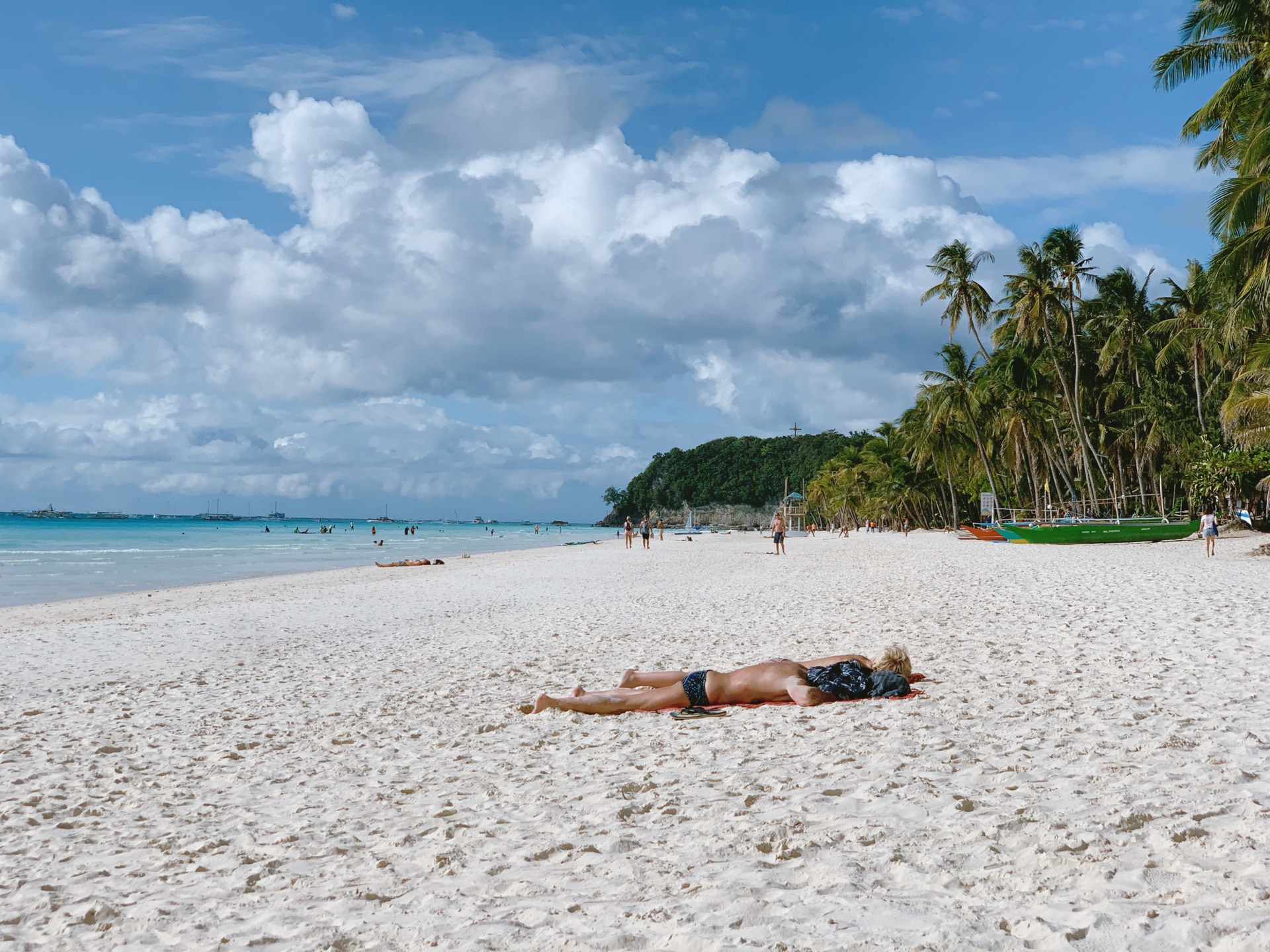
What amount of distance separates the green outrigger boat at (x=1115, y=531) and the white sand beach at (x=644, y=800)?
1789 cm

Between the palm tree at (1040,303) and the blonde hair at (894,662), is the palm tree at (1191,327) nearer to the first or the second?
the palm tree at (1040,303)

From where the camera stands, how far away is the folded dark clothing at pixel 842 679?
18.7ft

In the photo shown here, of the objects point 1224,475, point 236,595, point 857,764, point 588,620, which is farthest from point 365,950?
point 1224,475

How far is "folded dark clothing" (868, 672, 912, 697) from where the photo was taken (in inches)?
222

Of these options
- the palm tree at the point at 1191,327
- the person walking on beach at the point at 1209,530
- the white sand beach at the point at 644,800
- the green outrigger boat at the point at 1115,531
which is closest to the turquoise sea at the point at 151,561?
the white sand beach at the point at 644,800

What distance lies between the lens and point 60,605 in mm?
16594

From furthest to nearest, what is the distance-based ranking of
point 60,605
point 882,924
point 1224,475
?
1. point 1224,475
2. point 60,605
3. point 882,924

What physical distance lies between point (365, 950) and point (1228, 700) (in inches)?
194

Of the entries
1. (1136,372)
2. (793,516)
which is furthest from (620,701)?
(793,516)

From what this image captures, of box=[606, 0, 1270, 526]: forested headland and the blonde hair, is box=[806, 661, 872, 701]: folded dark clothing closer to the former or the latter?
the blonde hair

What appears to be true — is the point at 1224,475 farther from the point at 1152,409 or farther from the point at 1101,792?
the point at 1101,792

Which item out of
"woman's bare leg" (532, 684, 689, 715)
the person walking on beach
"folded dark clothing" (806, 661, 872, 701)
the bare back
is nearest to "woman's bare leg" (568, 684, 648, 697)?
"woman's bare leg" (532, 684, 689, 715)

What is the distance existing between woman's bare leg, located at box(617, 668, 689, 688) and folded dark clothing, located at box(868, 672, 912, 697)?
127cm

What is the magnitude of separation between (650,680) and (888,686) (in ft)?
5.29
